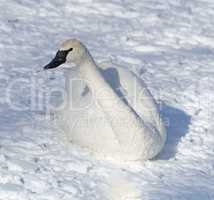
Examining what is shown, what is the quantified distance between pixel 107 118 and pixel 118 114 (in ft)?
0.29

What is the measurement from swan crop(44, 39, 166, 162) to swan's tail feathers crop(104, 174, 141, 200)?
0.21 metres

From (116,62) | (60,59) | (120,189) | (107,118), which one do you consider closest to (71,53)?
(60,59)

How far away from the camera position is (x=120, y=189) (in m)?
4.79

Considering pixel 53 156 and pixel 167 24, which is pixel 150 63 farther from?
pixel 53 156

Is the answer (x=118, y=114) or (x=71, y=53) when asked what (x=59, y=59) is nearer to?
(x=71, y=53)

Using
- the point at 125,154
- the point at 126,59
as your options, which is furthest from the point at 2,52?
the point at 125,154

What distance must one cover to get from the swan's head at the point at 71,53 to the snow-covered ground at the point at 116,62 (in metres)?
0.60

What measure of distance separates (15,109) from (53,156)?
750 mm

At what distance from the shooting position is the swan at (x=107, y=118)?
16.4ft

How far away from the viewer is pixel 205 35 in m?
7.72

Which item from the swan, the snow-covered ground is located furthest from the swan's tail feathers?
the swan

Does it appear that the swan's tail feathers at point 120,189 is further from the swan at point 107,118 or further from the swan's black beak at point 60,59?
the swan's black beak at point 60,59

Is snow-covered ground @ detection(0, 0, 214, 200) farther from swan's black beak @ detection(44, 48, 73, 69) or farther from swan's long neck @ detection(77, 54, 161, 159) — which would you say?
swan's black beak @ detection(44, 48, 73, 69)

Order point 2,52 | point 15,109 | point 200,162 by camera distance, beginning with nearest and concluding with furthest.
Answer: point 200,162, point 15,109, point 2,52
